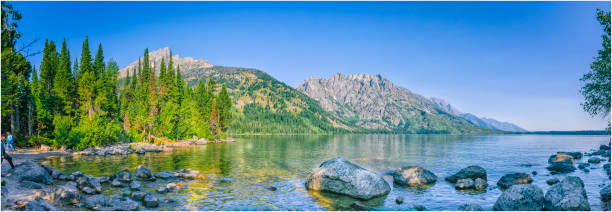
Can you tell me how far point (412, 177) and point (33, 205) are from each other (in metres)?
30.0

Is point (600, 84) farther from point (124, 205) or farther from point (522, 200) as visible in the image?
point (124, 205)

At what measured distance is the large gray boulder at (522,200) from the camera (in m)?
22.0

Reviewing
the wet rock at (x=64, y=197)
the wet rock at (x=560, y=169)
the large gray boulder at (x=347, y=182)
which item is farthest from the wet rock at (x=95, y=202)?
the wet rock at (x=560, y=169)

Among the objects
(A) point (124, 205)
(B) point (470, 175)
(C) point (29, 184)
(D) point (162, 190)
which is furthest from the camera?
(B) point (470, 175)

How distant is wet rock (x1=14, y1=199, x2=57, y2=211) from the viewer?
1784 centimetres

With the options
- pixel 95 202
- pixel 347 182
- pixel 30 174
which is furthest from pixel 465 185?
pixel 30 174

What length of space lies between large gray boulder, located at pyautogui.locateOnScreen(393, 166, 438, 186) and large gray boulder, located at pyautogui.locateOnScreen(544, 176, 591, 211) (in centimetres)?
1176

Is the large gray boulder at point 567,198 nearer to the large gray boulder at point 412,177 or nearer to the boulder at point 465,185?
the boulder at point 465,185

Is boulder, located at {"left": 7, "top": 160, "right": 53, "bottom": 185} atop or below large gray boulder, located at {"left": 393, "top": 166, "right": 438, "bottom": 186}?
atop

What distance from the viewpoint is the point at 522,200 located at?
22172 mm

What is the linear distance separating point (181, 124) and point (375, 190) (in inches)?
3395

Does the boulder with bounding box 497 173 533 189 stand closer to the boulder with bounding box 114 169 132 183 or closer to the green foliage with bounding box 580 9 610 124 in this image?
the green foliage with bounding box 580 9 610 124

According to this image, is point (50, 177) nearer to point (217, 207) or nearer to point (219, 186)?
point (219, 186)

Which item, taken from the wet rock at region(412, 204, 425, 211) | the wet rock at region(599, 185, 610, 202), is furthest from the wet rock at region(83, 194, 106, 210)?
the wet rock at region(599, 185, 610, 202)
